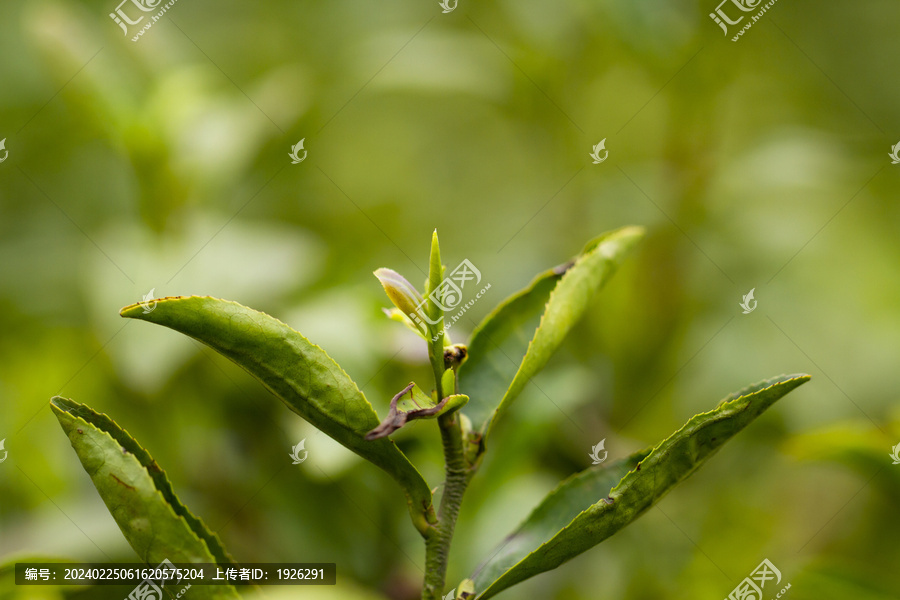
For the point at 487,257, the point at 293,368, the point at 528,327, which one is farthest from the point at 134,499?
the point at 487,257

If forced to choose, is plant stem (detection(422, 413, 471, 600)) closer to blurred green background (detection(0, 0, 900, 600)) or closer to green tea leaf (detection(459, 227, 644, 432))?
green tea leaf (detection(459, 227, 644, 432))

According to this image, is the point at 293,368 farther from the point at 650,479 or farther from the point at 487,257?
the point at 487,257

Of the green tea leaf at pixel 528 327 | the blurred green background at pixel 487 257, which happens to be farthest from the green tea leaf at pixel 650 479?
the blurred green background at pixel 487 257

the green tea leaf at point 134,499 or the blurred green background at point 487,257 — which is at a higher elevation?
the blurred green background at point 487,257

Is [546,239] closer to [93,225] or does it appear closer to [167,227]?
[167,227]

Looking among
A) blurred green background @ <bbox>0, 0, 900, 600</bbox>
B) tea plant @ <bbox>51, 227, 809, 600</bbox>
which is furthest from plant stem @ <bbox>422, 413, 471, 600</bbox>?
blurred green background @ <bbox>0, 0, 900, 600</bbox>

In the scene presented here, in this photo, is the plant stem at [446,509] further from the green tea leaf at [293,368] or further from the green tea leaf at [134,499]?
the green tea leaf at [134,499]
